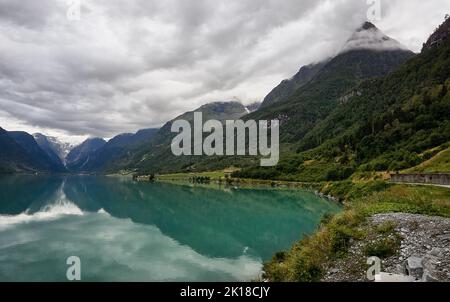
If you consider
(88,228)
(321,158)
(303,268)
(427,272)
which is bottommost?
(88,228)

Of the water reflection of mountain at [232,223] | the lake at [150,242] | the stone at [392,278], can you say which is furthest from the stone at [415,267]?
A: the water reflection of mountain at [232,223]

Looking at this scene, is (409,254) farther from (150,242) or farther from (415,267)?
(150,242)

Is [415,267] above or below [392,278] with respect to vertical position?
above

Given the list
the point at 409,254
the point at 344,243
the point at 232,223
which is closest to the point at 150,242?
the point at 232,223

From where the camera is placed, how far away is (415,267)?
56.1 ft

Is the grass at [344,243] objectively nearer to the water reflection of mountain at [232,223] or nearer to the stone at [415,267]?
the stone at [415,267]

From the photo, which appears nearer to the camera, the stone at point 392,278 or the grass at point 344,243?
the stone at point 392,278

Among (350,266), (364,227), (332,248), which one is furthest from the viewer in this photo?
(364,227)

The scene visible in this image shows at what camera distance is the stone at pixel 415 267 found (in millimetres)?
16841
